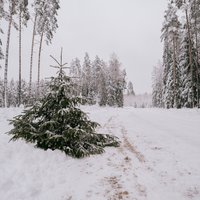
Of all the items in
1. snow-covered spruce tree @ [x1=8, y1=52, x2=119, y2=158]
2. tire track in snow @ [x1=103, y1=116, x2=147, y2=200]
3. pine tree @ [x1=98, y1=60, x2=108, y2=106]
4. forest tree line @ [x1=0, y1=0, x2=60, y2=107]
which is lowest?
tire track in snow @ [x1=103, y1=116, x2=147, y2=200]

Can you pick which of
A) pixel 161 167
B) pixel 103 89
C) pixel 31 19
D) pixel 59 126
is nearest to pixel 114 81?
pixel 103 89

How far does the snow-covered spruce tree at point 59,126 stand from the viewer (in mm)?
7402

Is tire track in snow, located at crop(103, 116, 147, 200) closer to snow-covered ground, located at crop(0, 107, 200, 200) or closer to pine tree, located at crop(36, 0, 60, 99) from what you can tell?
snow-covered ground, located at crop(0, 107, 200, 200)

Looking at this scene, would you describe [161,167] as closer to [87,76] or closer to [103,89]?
[103,89]

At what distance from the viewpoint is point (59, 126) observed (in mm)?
7738

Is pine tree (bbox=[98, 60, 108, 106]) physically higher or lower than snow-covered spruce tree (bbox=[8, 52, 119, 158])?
higher

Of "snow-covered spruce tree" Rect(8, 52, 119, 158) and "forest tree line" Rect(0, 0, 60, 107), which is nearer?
"snow-covered spruce tree" Rect(8, 52, 119, 158)

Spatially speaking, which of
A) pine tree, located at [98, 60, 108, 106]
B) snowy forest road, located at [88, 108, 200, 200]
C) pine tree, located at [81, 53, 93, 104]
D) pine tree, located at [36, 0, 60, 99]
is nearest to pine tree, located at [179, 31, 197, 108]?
pine tree, located at [36, 0, 60, 99]

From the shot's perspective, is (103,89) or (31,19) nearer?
(31,19)

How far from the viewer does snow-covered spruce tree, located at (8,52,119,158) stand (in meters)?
7.40

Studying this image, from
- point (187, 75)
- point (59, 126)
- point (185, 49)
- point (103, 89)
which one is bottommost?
point (59, 126)

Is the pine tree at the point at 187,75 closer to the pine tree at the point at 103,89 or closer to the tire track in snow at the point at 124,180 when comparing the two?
the tire track in snow at the point at 124,180

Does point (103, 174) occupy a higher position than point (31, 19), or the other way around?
point (31, 19)

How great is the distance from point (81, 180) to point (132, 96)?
109540mm
